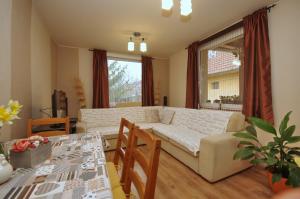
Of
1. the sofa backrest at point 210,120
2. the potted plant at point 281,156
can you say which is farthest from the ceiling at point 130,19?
the potted plant at point 281,156

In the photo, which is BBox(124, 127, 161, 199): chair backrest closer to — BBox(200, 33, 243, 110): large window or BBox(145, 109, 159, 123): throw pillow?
BBox(200, 33, 243, 110): large window

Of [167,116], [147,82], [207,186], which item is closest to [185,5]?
[207,186]

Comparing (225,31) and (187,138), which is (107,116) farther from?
(225,31)

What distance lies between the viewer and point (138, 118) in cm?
383

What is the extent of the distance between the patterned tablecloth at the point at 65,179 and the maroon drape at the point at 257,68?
2301mm

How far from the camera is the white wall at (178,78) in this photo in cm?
413

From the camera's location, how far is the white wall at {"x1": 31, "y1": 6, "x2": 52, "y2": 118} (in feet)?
7.25

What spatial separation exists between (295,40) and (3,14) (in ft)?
10.8

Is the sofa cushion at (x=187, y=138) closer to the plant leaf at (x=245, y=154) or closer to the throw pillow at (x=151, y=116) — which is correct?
the plant leaf at (x=245, y=154)

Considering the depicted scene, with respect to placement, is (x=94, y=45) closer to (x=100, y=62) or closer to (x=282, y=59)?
(x=100, y=62)

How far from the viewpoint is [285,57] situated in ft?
6.70

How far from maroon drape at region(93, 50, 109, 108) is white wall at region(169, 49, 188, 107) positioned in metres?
1.93

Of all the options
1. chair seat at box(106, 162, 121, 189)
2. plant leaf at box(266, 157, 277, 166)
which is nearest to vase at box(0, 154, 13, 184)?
chair seat at box(106, 162, 121, 189)

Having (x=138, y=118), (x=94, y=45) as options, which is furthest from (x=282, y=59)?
A: (x=94, y=45)
